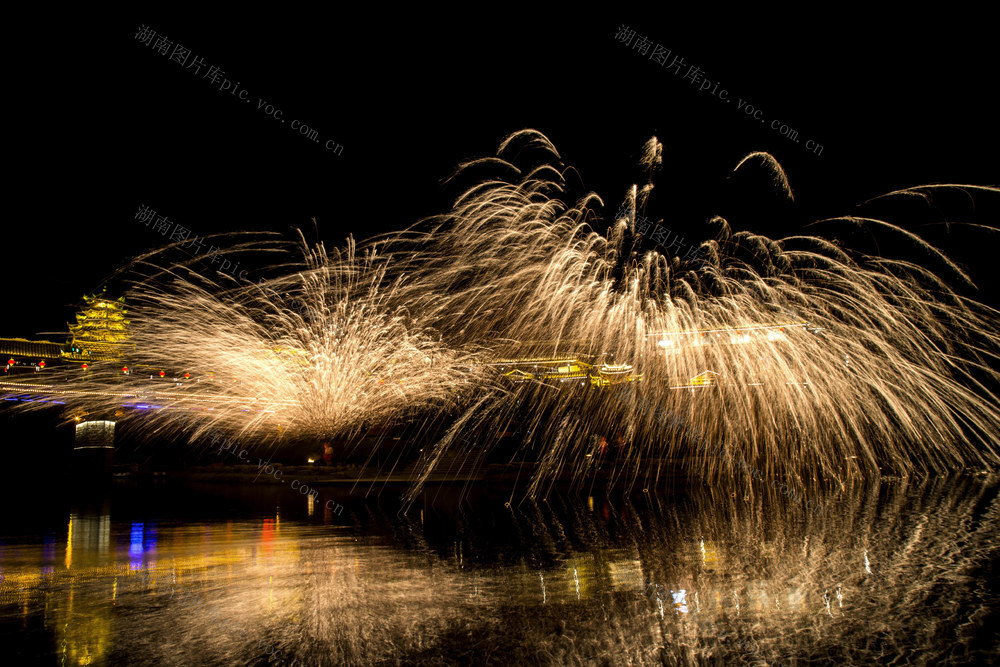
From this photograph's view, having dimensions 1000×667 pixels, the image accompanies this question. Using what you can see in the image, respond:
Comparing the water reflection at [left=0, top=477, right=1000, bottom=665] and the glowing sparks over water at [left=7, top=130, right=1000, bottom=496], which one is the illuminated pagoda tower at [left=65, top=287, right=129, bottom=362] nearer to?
the glowing sparks over water at [left=7, top=130, right=1000, bottom=496]

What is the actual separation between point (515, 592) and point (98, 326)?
37.4 meters

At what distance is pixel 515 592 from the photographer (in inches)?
221

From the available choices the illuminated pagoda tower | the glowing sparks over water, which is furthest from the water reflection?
the illuminated pagoda tower

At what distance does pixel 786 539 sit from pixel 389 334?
41.3ft

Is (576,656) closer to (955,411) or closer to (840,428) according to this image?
(840,428)

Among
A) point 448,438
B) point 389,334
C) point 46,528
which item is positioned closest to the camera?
point 46,528

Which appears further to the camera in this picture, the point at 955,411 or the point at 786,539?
the point at 955,411

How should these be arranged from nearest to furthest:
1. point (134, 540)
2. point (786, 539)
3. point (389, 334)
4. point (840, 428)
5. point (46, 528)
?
1. point (786, 539)
2. point (134, 540)
3. point (46, 528)
4. point (389, 334)
5. point (840, 428)

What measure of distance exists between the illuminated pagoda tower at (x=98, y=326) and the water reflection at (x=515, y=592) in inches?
1142

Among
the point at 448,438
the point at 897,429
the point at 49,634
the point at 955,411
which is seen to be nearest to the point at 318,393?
the point at 448,438

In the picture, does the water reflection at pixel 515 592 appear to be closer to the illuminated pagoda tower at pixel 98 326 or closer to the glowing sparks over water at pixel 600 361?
the glowing sparks over water at pixel 600 361

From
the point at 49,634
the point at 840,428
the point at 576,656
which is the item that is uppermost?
the point at 840,428

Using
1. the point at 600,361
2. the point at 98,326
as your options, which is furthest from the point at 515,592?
the point at 98,326

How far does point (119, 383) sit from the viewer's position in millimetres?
25047
